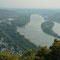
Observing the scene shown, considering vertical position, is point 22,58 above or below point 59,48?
below

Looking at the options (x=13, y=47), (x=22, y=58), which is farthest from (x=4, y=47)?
(x=22, y=58)

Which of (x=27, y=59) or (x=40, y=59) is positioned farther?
(x=27, y=59)

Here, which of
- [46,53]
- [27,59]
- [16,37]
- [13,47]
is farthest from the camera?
[16,37]

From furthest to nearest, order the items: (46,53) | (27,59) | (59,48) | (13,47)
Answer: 1. (13,47)
2. (27,59)
3. (46,53)
4. (59,48)

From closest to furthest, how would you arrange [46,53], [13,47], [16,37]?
[46,53] < [13,47] < [16,37]

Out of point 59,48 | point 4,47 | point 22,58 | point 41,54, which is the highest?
point 59,48

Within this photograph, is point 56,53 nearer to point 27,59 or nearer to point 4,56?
point 27,59

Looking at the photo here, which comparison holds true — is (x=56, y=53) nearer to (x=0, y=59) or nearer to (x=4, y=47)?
(x=0, y=59)

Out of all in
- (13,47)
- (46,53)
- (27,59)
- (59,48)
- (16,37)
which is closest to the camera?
(59,48)

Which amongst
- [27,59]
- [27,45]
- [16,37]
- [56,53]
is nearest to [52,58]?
[56,53]
